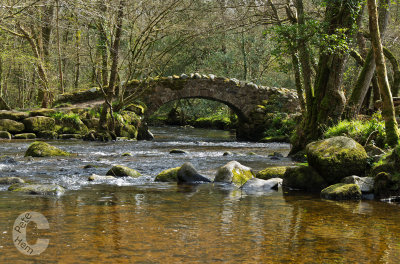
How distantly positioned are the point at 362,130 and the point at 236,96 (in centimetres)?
1289

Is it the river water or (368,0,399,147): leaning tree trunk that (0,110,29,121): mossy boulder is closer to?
the river water

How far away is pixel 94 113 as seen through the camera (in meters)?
18.2

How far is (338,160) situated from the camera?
6941 millimetres

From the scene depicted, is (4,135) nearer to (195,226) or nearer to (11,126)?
(11,126)

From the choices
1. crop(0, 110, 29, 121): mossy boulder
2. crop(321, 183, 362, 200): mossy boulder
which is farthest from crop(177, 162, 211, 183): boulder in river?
crop(0, 110, 29, 121): mossy boulder

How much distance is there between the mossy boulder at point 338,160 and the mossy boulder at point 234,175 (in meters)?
1.24

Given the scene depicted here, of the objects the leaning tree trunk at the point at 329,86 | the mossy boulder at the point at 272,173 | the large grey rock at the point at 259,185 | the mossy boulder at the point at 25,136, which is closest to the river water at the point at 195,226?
the large grey rock at the point at 259,185

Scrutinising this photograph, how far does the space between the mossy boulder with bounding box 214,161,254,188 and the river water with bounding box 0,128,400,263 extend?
0.30m

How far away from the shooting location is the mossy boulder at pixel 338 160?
6.95 m

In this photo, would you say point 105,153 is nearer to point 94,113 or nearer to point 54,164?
point 54,164

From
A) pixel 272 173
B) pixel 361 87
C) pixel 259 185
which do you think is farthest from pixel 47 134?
pixel 259 185

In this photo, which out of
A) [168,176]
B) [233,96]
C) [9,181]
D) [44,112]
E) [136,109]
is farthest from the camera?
[233,96]

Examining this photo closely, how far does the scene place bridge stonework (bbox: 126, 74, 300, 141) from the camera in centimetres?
2061

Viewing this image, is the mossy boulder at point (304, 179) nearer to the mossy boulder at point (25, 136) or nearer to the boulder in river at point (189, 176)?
the boulder in river at point (189, 176)
